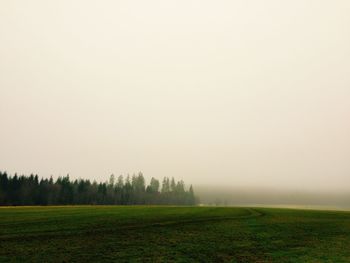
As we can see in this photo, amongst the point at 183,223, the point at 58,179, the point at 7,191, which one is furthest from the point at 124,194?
the point at 183,223

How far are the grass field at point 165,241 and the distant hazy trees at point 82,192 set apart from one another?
78957 mm

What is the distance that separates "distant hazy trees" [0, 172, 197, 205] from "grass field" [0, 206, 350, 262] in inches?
3109

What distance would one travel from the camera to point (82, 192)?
126 metres

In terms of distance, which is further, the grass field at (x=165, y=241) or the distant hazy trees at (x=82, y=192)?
the distant hazy trees at (x=82, y=192)

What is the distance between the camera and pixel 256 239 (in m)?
29.0

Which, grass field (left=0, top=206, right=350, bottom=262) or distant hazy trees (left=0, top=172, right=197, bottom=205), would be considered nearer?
grass field (left=0, top=206, right=350, bottom=262)

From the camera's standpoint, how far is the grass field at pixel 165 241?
72.9 ft

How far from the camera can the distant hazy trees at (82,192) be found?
353ft

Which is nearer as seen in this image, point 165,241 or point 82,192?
point 165,241

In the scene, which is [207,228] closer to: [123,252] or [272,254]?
[272,254]

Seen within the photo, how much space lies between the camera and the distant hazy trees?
353 feet

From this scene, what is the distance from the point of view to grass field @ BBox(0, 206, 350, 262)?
22219 millimetres

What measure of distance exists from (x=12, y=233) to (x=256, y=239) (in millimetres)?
24001

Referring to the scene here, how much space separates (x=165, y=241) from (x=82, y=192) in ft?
351
